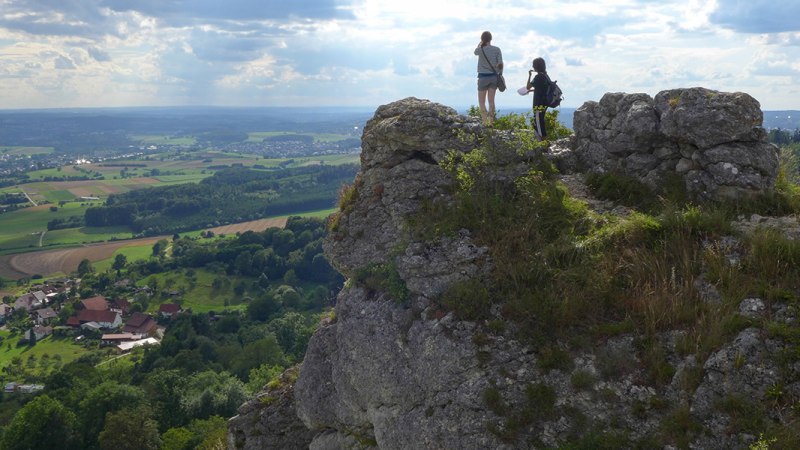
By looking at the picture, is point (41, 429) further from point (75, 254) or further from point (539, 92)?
point (75, 254)

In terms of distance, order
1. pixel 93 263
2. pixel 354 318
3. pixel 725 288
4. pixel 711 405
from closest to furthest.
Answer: pixel 711 405 < pixel 725 288 < pixel 354 318 < pixel 93 263

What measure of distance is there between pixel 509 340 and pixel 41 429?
43129mm

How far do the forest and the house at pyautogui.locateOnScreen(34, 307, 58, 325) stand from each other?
2.28 m

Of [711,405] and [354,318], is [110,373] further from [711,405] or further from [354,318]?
[711,405]

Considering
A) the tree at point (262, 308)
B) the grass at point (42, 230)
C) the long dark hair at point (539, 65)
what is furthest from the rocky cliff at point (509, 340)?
the grass at point (42, 230)

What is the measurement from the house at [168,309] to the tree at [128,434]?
53348 mm

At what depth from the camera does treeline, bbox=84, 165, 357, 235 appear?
A: 511ft

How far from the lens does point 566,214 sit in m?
12.0

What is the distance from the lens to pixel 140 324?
288ft

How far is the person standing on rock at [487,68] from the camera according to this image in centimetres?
1658

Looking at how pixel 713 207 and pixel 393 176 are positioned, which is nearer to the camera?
pixel 713 207

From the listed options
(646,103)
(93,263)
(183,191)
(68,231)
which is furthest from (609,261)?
(183,191)

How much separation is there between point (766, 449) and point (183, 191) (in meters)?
193

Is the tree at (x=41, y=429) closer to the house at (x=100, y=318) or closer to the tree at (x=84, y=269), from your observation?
the house at (x=100, y=318)
